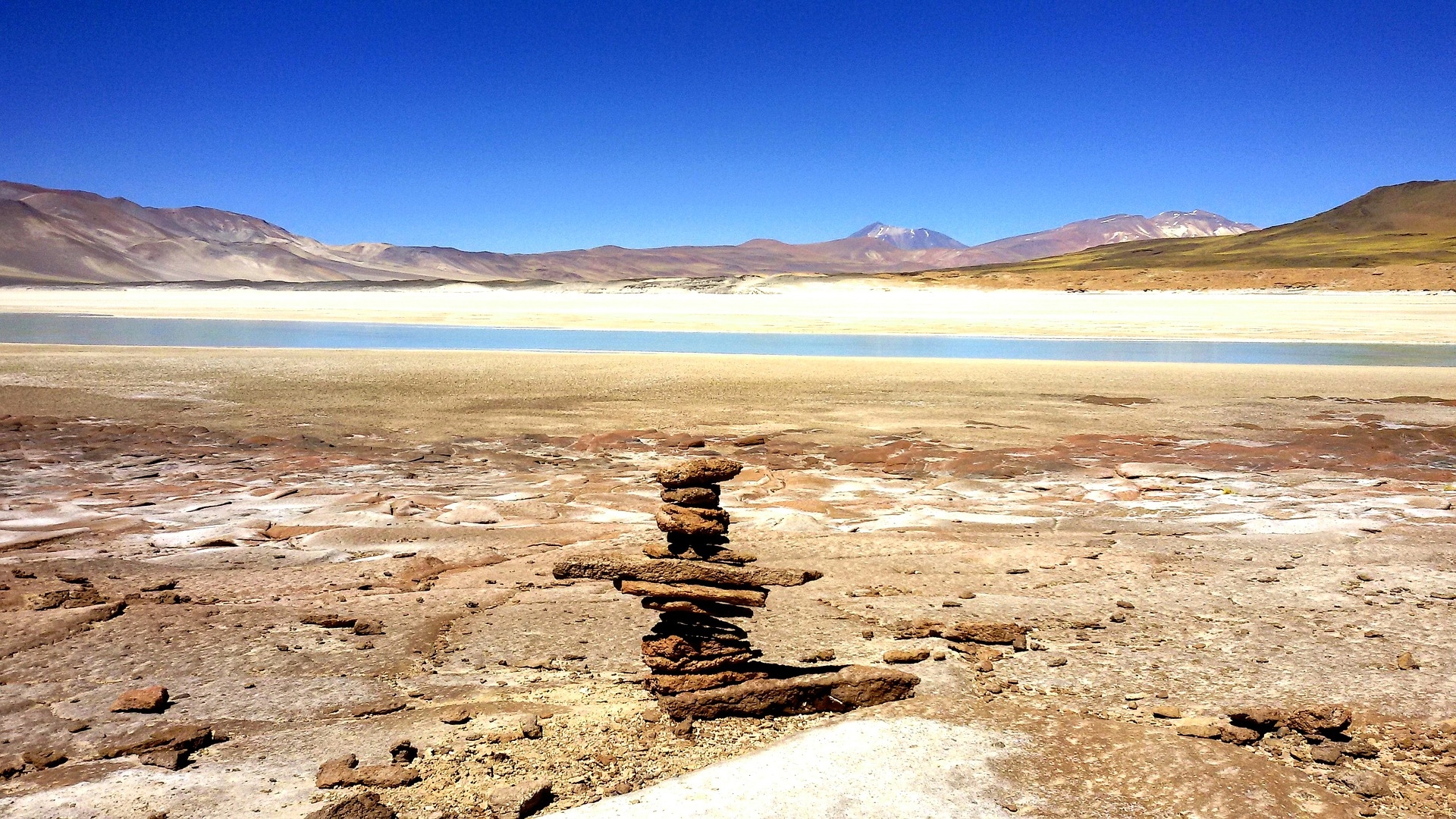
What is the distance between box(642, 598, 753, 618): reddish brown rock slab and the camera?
4.37 metres

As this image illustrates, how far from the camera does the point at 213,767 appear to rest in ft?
12.0

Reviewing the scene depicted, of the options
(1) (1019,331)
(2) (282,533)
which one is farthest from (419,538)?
(1) (1019,331)

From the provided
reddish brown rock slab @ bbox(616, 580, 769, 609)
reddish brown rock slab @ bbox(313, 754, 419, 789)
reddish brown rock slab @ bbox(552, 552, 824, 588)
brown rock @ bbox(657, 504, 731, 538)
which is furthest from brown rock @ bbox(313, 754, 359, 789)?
brown rock @ bbox(657, 504, 731, 538)

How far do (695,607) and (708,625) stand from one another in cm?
14

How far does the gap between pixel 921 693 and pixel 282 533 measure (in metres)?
4.61

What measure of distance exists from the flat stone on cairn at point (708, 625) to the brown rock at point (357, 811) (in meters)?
1.18

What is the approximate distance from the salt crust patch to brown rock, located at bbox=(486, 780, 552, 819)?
0.41ft

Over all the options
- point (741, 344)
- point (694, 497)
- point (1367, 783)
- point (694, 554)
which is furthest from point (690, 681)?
point (741, 344)

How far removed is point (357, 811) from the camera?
3.35 m

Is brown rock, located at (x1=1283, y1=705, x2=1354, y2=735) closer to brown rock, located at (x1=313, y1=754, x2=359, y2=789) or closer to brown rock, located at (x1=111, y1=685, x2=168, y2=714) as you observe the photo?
brown rock, located at (x1=313, y1=754, x2=359, y2=789)

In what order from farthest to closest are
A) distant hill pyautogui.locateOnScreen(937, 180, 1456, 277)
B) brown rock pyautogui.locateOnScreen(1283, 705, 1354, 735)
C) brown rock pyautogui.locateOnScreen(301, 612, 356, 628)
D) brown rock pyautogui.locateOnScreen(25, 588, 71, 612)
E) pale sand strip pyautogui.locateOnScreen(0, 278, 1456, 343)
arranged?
distant hill pyautogui.locateOnScreen(937, 180, 1456, 277), pale sand strip pyautogui.locateOnScreen(0, 278, 1456, 343), brown rock pyautogui.locateOnScreen(25, 588, 71, 612), brown rock pyautogui.locateOnScreen(301, 612, 356, 628), brown rock pyautogui.locateOnScreen(1283, 705, 1354, 735)

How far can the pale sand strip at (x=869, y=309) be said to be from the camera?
99.8 ft

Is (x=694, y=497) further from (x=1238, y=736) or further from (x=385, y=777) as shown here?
(x=1238, y=736)

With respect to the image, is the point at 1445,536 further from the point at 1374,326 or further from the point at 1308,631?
the point at 1374,326
